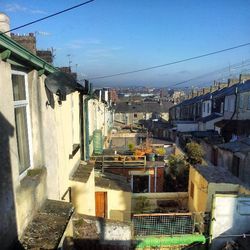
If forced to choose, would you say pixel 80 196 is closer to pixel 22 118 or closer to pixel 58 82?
pixel 58 82

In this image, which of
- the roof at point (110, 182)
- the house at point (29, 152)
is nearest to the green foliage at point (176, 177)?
the roof at point (110, 182)

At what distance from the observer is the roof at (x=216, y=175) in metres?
12.4

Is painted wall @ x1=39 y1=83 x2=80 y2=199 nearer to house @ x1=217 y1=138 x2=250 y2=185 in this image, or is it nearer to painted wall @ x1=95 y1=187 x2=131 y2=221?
painted wall @ x1=95 y1=187 x2=131 y2=221

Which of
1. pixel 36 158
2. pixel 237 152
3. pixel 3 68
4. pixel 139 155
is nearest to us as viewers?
pixel 3 68

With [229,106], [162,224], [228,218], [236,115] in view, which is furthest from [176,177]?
[229,106]

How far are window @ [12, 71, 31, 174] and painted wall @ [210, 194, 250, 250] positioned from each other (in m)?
7.60

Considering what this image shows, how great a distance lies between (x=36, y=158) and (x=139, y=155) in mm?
12973

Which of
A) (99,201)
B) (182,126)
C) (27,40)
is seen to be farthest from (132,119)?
(27,40)

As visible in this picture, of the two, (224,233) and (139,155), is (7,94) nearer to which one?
(224,233)

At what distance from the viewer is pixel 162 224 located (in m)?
10.4

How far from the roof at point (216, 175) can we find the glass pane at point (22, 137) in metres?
9.51

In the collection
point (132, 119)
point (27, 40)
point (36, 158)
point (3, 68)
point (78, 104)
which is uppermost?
point (27, 40)

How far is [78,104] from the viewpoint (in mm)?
10586

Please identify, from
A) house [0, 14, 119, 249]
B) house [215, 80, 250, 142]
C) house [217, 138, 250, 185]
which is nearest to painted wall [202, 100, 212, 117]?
house [215, 80, 250, 142]
